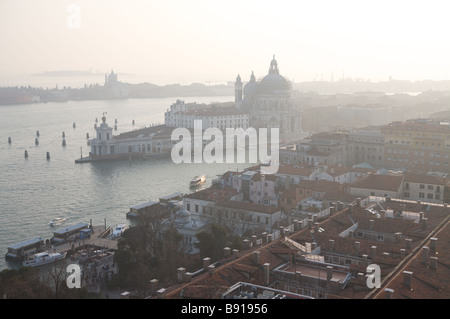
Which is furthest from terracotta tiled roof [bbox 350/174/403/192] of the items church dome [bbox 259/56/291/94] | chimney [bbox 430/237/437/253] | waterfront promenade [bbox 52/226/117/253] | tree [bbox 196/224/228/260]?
church dome [bbox 259/56/291/94]

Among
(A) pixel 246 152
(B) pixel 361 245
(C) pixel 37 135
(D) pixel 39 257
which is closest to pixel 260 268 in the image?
(B) pixel 361 245

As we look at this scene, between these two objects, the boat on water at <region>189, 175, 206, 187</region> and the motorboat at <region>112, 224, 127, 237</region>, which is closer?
the motorboat at <region>112, 224, 127, 237</region>

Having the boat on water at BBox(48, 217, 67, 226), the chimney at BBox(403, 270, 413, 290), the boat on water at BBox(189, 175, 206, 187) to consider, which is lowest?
the boat on water at BBox(48, 217, 67, 226)

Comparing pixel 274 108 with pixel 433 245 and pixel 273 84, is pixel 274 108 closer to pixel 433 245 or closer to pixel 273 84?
pixel 273 84

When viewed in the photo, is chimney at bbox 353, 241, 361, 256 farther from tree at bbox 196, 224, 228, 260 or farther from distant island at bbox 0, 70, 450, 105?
distant island at bbox 0, 70, 450, 105

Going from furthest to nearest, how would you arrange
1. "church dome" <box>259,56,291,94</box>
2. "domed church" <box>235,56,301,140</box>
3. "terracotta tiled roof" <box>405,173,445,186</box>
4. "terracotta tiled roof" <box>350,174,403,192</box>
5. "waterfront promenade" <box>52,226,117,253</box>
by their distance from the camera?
"church dome" <box>259,56,291,94</box>, "domed church" <box>235,56,301,140</box>, "terracotta tiled roof" <box>405,173,445,186</box>, "terracotta tiled roof" <box>350,174,403,192</box>, "waterfront promenade" <box>52,226,117,253</box>
